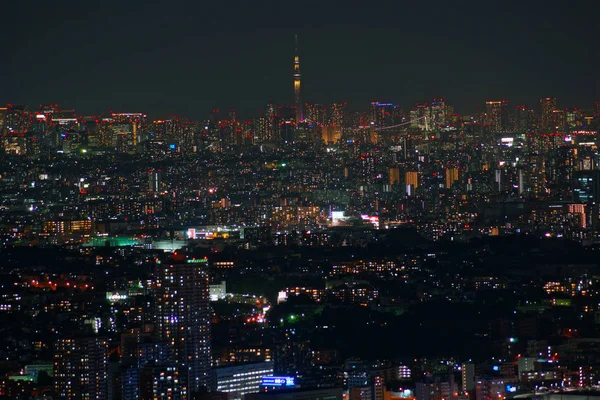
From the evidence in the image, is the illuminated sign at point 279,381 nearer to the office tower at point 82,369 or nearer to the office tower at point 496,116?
the office tower at point 82,369

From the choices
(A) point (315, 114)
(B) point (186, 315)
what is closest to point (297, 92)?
(A) point (315, 114)

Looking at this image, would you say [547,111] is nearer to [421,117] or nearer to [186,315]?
[421,117]

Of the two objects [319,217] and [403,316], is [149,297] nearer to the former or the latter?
[403,316]

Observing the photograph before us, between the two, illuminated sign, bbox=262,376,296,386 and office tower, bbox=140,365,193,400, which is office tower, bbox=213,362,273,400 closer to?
illuminated sign, bbox=262,376,296,386

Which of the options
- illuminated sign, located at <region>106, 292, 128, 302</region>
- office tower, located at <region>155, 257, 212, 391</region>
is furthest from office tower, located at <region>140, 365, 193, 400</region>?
illuminated sign, located at <region>106, 292, 128, 302</region>

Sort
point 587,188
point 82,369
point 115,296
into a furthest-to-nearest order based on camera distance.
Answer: point 587,188 → point 115,296 → point 82,369

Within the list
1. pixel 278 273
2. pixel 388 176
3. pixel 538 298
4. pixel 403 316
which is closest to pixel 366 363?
pixel 403 316

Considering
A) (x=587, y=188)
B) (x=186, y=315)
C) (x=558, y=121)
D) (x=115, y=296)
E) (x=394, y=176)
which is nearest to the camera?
(x=186, y=315)
